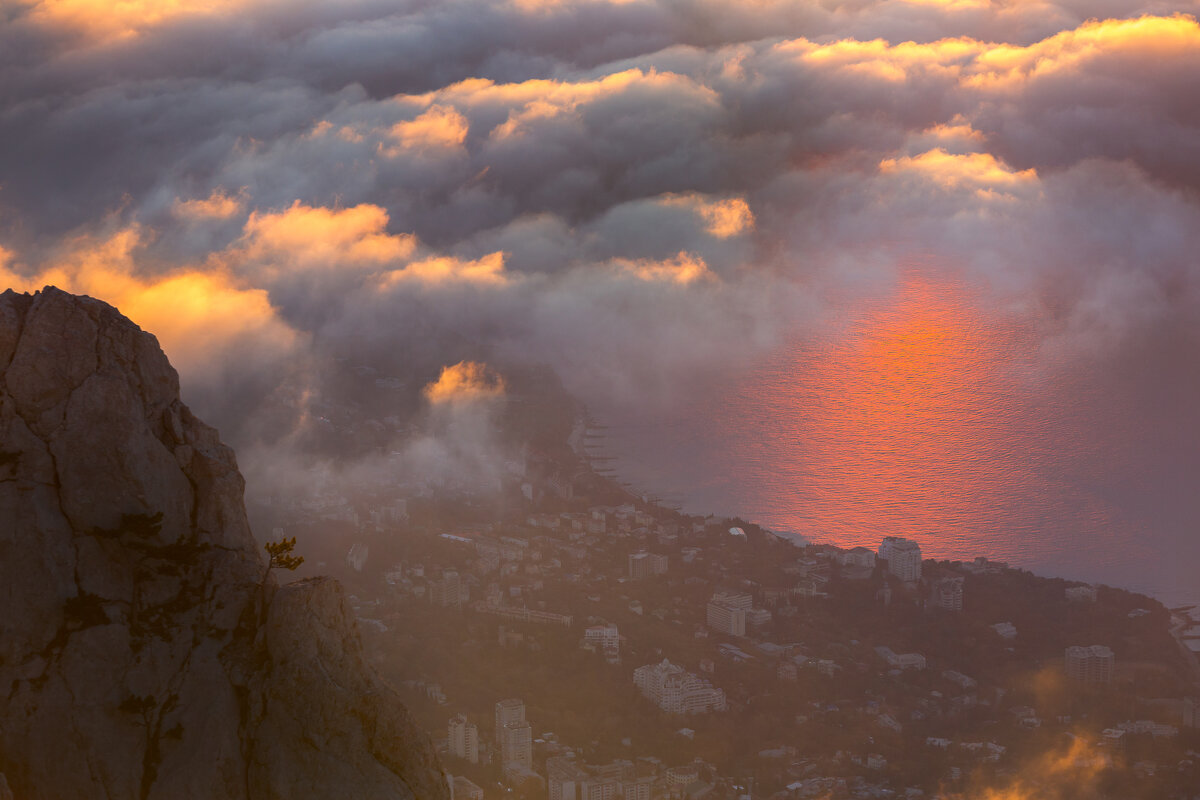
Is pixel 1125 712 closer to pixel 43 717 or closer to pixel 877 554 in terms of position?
pixel 877 554

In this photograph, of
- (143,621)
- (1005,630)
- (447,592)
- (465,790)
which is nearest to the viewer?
(143,621)

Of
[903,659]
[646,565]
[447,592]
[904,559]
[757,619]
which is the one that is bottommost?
[903,659]

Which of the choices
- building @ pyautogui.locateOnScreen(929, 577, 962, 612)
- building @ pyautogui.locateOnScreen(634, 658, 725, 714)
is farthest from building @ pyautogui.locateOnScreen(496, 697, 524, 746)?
building @ pyautogui.locateOnScreen(929, 577, 962, 612)

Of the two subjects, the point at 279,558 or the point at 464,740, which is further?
the point at 464,740

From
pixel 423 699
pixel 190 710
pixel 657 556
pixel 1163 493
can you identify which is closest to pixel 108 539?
pixel 190 710

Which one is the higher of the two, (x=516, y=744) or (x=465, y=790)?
(x=516, y=744)

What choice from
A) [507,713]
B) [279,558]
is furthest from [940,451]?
[279,558]

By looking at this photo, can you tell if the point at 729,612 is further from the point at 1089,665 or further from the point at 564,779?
the point at 564,779
